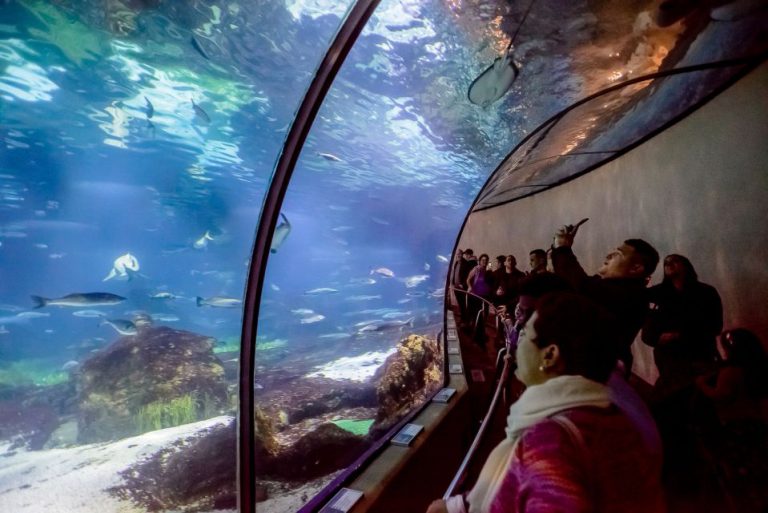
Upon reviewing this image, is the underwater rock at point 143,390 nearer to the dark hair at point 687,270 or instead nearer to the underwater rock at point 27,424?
the underwater rock at point 27,424

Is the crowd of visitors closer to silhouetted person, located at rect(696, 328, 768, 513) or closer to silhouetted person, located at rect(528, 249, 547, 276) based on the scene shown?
silhouetted person, located at rect(696, 328, 768, 513)

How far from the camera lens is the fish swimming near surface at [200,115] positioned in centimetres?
781

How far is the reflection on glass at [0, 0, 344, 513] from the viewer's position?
4570 mm

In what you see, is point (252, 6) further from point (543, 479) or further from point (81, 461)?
point (81, 461)

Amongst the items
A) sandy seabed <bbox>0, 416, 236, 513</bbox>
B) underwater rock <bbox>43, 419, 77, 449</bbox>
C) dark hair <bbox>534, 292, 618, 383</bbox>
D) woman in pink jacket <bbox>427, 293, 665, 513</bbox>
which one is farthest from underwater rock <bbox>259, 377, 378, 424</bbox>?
dark hair <bbox>534, 292, 618, 383</bbox>

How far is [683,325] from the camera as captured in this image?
1.30m

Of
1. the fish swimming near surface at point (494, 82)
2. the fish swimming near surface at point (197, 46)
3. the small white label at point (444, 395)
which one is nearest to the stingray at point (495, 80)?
the fish swimming near surface at point (494, 82)

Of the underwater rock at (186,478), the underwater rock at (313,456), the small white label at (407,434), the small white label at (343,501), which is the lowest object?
the underwater rock at (186,478)

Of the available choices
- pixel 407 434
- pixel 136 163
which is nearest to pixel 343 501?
pixel 407 434

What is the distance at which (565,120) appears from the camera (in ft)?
9.66

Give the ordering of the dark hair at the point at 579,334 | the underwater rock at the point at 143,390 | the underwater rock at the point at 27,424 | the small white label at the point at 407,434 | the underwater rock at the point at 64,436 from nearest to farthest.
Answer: the dark hair at the point at 579,334, the small white label at the point at 407,434, the underwater rock at the point at 143,390, the underwater rock at the point at 64,436, the underwater rock at the point at 27,424

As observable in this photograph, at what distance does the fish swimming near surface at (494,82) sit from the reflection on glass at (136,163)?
148 centimetres

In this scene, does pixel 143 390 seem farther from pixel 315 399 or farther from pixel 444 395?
pixel 444 395

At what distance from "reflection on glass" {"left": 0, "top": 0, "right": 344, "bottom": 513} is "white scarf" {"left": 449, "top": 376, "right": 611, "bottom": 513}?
85.1 inches
